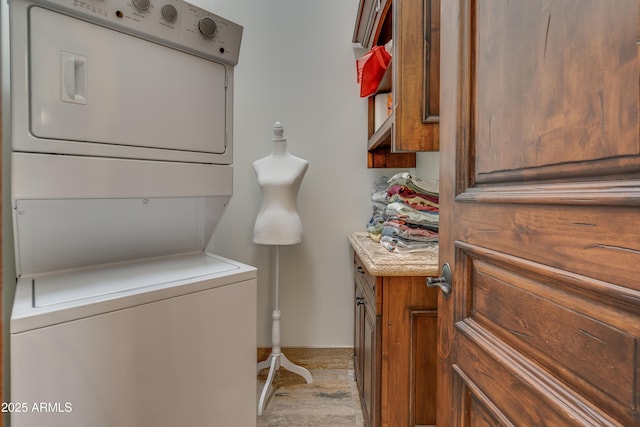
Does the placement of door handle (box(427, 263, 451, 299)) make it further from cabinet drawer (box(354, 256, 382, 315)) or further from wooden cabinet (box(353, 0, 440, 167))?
wooden cabinet (box(353, 0, 440, 167))

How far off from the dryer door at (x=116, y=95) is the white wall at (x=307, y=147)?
0.87 m

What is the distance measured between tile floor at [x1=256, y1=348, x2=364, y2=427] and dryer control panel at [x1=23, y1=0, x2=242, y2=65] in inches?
69.6

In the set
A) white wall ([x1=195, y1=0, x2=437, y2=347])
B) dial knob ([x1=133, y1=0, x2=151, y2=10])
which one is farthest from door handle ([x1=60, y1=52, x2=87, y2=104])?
white wall ([x1=195, y1=0, x2=437, y2=347])

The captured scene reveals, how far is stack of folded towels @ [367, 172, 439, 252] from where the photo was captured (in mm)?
1493

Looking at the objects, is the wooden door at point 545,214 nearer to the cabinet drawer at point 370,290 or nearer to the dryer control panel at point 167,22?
the cabinet drawer at point 370,290

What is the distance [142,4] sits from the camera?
3.93ft

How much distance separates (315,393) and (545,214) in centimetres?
186

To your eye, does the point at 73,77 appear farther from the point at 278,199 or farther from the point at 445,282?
the point at 445,282

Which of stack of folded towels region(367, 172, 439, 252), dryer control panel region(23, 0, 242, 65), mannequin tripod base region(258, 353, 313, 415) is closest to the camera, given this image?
dryer control panel region(23, 0, 242, 65)

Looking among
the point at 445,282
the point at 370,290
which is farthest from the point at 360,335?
the point at 445,282

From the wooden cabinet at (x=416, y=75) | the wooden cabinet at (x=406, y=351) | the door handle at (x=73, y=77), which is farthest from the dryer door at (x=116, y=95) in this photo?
the wooden cabinet at (x=406, y=351)

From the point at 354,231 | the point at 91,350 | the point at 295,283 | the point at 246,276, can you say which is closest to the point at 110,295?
the point at 91,350

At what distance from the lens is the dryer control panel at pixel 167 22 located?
1.10m

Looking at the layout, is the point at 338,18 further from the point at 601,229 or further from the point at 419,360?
the point at 601,229
